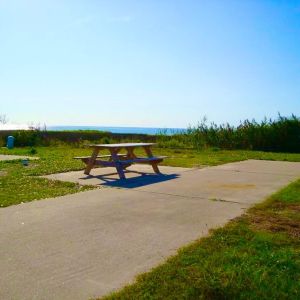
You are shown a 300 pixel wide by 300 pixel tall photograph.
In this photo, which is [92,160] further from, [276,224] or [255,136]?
[255,136]

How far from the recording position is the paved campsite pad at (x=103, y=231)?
3027mm

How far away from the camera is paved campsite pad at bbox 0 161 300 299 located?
119 inches

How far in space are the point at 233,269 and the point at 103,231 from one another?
1.63 metres

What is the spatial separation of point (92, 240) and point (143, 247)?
21.2 inches

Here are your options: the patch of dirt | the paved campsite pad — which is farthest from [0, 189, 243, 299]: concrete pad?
the patch of dirt

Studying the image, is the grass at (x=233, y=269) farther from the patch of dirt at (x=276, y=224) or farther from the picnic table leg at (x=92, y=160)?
the picnic table leg at (x=92, y=160)

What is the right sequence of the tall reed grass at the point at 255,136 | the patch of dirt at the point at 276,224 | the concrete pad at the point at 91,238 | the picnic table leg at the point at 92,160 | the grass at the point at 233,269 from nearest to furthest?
the grass at the point at 233,269
the concrete pad at the point at 91,238
the patch of dirt at the point at 276,224
the picnic table leg at the point at 92,160
the tall reed grass at the point at 255,136

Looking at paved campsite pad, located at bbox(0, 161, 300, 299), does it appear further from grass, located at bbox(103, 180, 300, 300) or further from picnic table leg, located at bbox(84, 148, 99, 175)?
picnic table leg, located at bbox(84, 148, 99, 175)

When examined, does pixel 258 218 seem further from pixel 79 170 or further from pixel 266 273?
pixel 79 170

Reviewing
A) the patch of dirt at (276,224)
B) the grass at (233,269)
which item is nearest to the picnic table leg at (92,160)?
the patch of dirt at (276,224)

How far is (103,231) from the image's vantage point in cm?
430

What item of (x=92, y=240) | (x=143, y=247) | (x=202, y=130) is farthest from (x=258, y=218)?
(x=202, y=130)

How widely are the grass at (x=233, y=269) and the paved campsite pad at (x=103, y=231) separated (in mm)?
202

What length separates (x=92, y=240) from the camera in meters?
3.97
